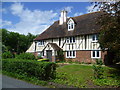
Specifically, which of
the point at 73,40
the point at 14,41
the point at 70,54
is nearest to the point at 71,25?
the point at 73,40

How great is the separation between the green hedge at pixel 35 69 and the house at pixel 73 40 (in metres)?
12.1

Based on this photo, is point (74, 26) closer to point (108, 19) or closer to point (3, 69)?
point (108, 19)

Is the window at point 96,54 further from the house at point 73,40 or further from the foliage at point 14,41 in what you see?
the foliage at point 14,41

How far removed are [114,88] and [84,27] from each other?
16.1 m

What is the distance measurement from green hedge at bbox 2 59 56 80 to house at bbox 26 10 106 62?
475 inches

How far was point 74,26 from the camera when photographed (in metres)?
24.6

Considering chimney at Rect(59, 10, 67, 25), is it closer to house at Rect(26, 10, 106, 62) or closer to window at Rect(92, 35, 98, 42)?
house at Rect(26, 10, 106, 62)

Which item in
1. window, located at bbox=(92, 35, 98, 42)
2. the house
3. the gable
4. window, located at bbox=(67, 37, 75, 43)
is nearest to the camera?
window, located at bbox=(92, 35, 98, 42)

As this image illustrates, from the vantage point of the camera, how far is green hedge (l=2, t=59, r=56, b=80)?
9.64m

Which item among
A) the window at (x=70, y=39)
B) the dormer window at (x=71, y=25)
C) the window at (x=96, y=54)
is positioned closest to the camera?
the window at (x=96, y=54)

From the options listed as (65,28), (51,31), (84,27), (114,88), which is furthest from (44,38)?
(114,88)

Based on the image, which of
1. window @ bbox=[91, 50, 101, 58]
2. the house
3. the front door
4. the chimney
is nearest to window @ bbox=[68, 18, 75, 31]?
the house

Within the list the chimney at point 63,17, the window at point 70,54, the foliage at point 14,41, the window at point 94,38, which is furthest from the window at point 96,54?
the foliage at point 14,41

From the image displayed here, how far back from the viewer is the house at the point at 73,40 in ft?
68.6
